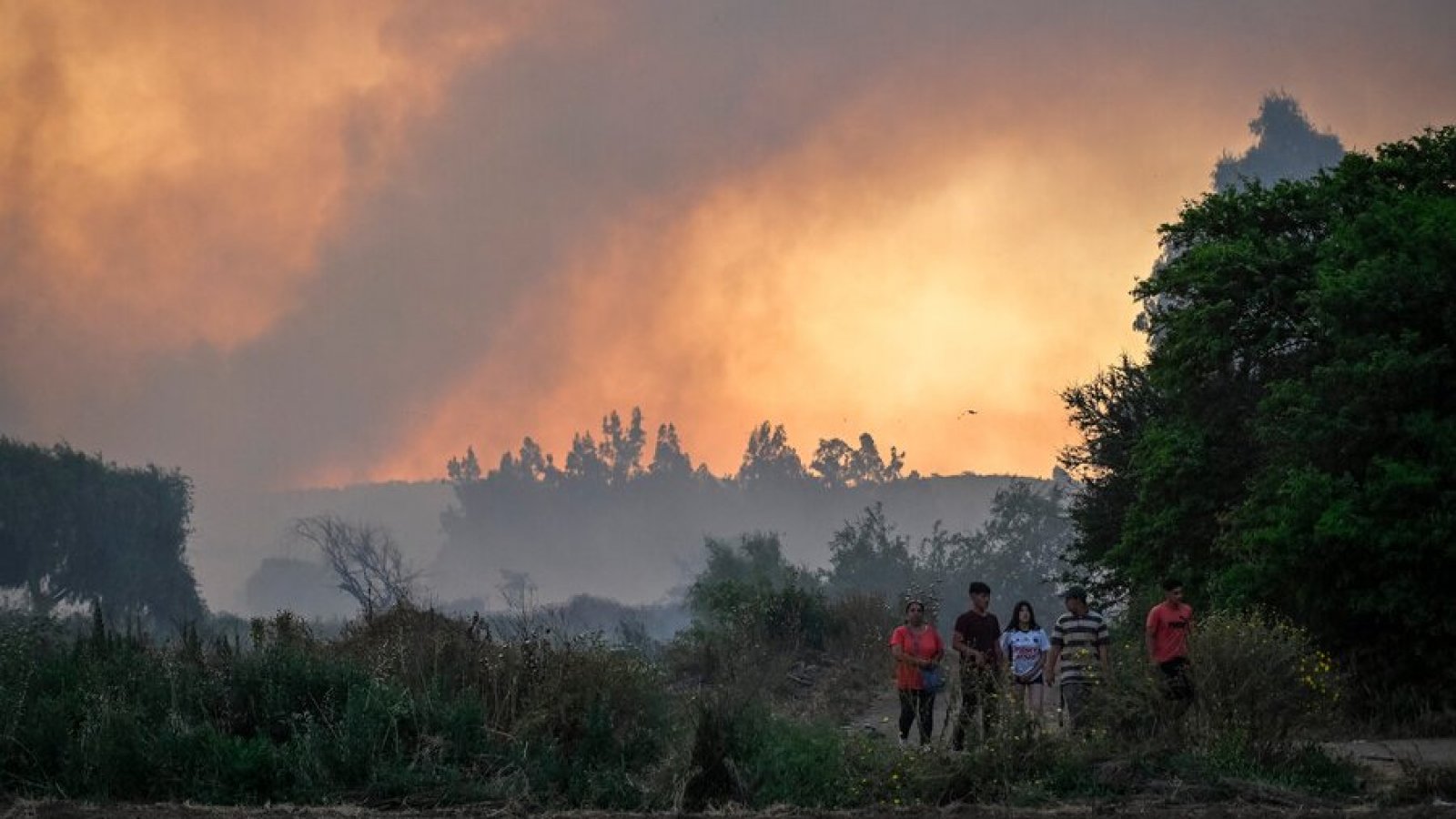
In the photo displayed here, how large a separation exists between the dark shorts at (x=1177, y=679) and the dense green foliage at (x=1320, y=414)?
821 centimetres

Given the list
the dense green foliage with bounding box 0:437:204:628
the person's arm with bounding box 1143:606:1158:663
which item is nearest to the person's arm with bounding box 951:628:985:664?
the person's arm with bounding box 1143:606:1158:663

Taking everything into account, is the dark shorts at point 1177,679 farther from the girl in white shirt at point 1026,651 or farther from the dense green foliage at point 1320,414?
the dense green foliage at point 1320,414

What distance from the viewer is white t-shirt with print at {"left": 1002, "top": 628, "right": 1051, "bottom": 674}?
17406 millimetres

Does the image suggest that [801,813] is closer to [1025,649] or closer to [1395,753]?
[1025,649]

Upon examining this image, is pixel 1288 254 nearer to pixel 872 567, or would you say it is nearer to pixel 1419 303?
pixel 1419 303

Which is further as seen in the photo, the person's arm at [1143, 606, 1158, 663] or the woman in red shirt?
the woman in red shirt

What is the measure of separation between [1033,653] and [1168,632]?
2017 mm

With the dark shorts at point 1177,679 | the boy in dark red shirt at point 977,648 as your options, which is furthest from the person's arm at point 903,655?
the dark shorts at point 1177,679

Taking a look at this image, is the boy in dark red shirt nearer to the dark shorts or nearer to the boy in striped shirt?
the boy in striped shirt

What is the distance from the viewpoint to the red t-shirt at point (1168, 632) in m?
15.7

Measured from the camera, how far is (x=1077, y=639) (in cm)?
1703

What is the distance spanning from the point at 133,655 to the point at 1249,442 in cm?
1946

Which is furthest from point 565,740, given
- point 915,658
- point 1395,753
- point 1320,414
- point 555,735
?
point 1320,414

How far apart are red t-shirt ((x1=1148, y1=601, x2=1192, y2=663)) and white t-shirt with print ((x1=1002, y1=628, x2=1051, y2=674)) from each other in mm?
1744
